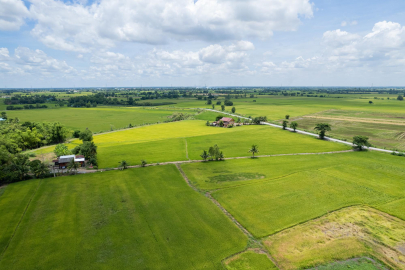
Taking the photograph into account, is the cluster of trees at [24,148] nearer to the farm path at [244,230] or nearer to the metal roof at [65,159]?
the metal roof at [65,159]

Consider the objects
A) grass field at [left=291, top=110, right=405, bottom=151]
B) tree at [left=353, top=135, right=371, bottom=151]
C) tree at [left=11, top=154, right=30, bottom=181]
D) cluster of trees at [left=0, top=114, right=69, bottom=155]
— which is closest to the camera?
tree at [left=11, top=154, right=30, bottom=181]

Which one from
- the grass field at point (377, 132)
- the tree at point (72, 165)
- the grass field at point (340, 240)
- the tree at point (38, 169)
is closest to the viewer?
the grass field at point (340, 240)

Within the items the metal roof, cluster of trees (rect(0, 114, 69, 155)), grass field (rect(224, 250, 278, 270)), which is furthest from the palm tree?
grass field (rect(224, 250, 278, 270))

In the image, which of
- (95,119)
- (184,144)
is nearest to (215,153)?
(184,144)

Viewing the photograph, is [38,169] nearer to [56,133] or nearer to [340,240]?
[56,133]

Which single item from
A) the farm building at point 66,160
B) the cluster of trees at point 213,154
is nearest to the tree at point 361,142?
the cluster of trees at point 213,154

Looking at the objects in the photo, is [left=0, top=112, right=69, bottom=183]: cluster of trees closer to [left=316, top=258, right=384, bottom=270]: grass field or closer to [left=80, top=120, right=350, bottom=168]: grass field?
[left=80, top=120, right=350, bottom=168]: grass field
